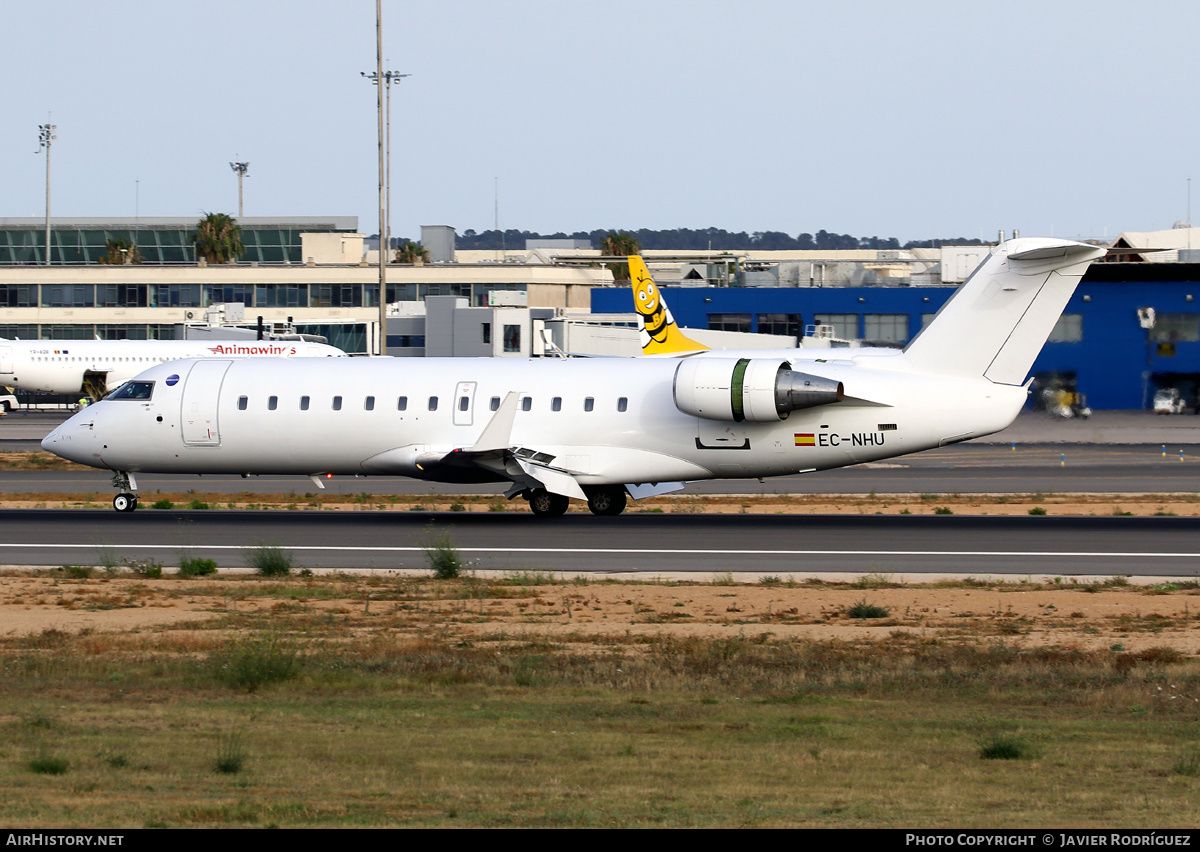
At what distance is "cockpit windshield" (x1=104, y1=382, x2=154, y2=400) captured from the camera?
3025 cm

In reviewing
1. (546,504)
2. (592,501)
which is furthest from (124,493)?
(592,501)

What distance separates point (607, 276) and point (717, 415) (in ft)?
271

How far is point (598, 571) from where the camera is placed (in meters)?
22.1

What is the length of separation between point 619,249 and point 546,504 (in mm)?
90118

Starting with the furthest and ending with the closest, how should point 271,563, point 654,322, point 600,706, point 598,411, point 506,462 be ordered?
point 654,322
point 598,411
point 506,462
point 271,563
point 600,706

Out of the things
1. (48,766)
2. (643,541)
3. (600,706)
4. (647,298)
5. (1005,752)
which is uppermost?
(647,298)

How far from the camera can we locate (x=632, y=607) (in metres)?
18.5

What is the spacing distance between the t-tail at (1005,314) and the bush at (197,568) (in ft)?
46.6

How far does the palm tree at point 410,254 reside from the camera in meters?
114

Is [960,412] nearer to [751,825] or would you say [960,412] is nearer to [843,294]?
[751,825]

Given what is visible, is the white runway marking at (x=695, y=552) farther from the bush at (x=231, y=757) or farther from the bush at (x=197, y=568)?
the bush at (x=231, y=757)

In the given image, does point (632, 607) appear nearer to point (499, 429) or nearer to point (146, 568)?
point (146, 568)

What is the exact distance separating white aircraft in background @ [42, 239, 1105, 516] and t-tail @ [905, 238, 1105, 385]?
0.03 m
